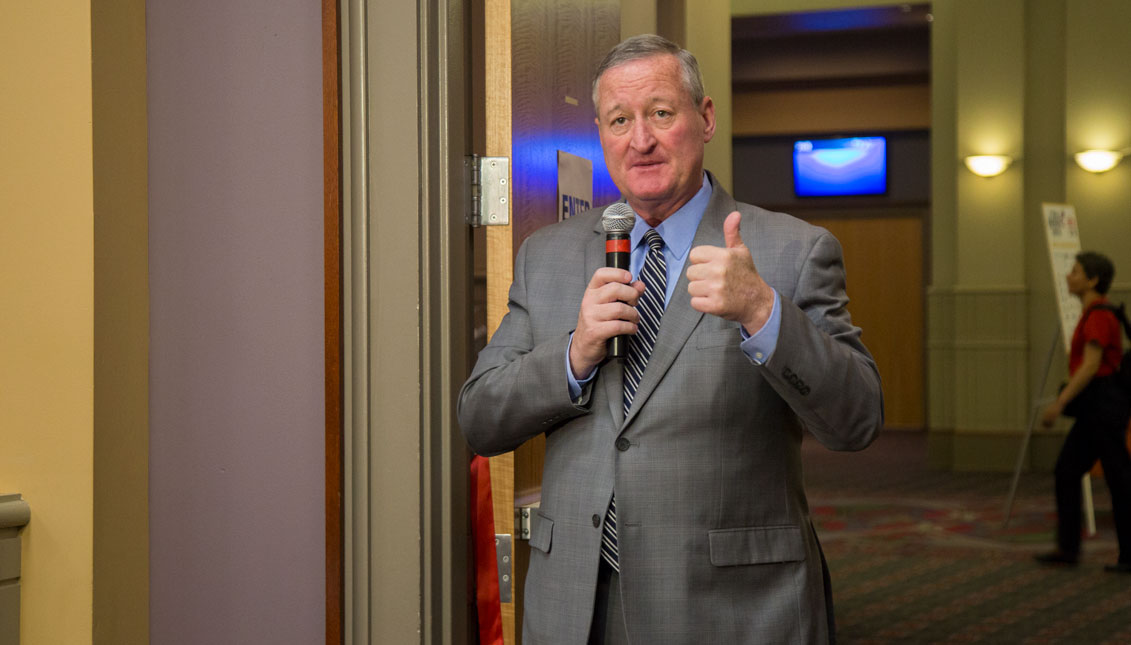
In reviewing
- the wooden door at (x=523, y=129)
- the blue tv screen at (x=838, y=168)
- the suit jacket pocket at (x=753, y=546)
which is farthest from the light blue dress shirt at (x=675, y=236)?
the blue tv screen at (x=838, y=168)

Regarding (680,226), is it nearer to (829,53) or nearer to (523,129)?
(523,129)

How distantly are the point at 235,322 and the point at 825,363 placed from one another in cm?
117

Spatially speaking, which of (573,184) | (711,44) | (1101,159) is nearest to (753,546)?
(573,184)

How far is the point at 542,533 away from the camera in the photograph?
1579 mm

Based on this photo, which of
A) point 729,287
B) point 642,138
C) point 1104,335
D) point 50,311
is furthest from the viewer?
point 1104,335

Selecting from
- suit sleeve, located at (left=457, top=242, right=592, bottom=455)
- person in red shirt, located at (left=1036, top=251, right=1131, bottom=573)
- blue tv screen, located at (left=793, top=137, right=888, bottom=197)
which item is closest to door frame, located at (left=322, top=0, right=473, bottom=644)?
suit sleeve, located at (left=457, top=242, right=592, bottom=455)

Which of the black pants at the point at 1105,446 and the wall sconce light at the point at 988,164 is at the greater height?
the wall sconce light at the point at 988,164

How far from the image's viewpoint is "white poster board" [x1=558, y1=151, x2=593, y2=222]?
2387 mm

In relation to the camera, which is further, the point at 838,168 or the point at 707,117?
the point at 838,168

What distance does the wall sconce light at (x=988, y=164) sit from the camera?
29.9 ft

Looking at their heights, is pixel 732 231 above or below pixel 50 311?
above

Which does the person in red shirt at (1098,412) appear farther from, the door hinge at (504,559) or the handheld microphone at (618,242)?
the handheld microphone at (618,242)

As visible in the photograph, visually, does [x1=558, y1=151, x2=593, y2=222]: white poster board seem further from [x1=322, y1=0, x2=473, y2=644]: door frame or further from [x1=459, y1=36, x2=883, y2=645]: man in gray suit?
[x1=459, y1=36, x2=883, y2=645]: man in gray suit

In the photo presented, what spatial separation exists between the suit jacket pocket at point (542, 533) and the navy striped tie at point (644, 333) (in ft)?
0.28
